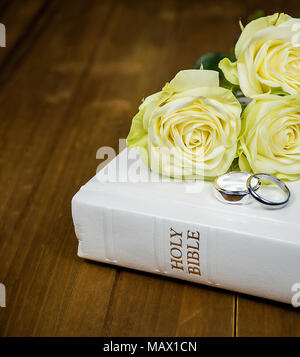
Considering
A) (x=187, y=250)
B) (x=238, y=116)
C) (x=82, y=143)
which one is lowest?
(x=82, y=143)

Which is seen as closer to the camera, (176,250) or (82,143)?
(176,250)

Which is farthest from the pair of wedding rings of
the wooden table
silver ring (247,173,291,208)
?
the wooden table

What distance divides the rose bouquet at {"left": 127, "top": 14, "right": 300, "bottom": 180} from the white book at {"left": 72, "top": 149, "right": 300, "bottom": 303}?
3 cm

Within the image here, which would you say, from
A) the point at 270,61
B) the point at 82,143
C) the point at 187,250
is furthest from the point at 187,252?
the point at 82,143

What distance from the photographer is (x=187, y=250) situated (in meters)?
0.56

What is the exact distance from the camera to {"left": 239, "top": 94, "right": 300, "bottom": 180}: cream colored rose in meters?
0.56

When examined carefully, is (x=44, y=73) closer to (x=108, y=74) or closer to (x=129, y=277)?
(x=108, y=74)

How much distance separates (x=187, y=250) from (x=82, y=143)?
390 mm

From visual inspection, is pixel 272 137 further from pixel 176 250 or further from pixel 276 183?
pixel 176 250

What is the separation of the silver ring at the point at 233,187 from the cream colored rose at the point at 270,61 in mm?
94

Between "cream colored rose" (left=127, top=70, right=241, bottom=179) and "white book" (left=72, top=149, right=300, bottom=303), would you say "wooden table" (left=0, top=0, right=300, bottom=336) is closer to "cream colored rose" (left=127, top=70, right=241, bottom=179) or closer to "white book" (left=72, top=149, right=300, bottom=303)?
"white book" (left=72, top=149, right=300, bottom=303)

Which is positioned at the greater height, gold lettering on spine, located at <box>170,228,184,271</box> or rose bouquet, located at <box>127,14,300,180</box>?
rose bouquet, located at <box>127,14,300,180</box>
